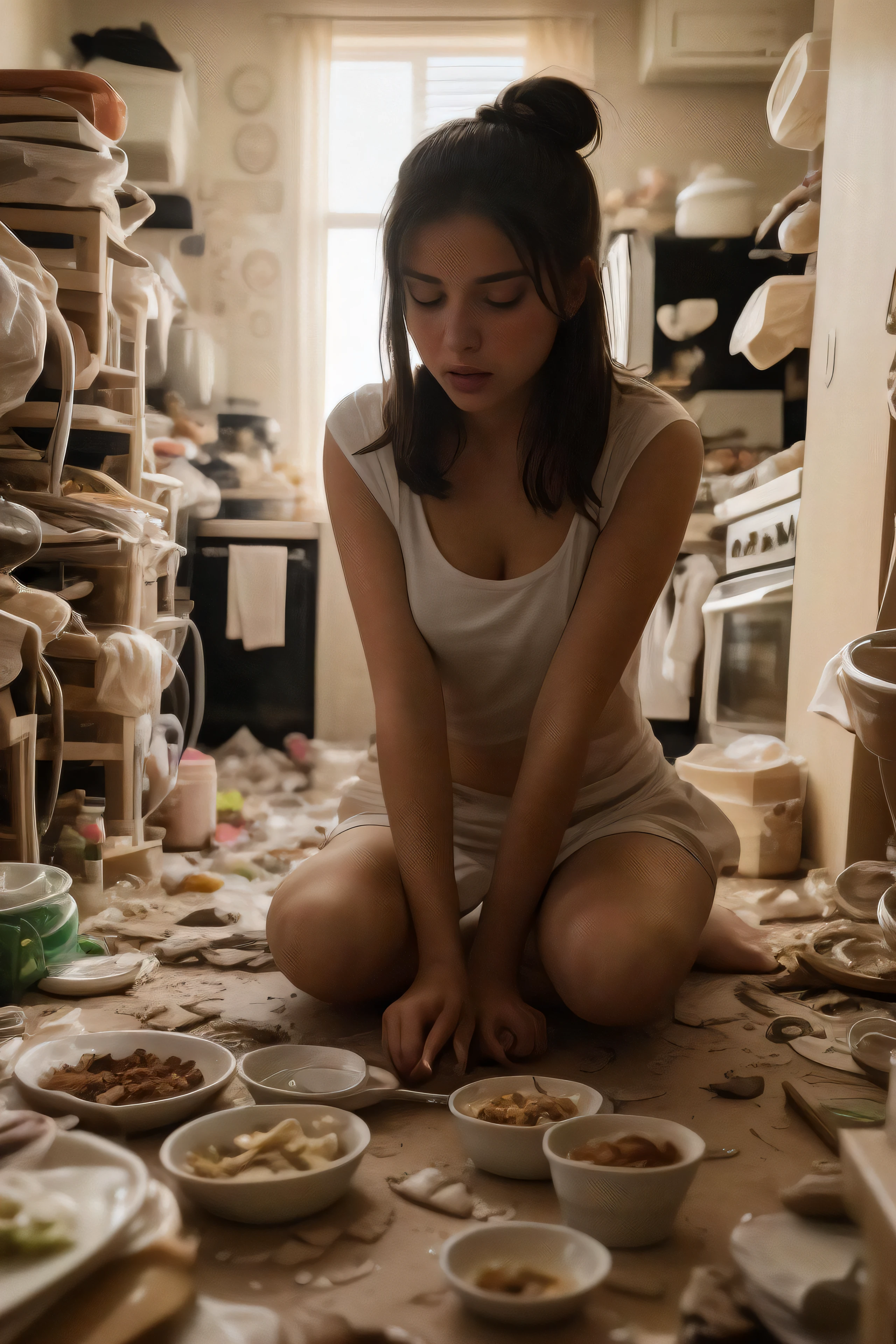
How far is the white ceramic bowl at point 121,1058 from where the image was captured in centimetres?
79

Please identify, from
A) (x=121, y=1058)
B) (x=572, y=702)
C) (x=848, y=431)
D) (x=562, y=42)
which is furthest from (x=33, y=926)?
(x=562, y=42)

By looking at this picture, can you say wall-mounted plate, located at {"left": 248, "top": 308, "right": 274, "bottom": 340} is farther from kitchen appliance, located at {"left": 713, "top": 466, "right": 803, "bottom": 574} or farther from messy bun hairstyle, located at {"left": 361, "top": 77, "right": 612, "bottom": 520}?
messy bun hairstyle, located at {"left": 361, "top": 77, "right": 612, "bottom": 520}

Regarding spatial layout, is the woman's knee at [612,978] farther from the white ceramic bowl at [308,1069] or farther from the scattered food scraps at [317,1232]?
the scattered food scraps at [317,1232]

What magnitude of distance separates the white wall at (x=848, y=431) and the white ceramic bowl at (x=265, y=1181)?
1.24m

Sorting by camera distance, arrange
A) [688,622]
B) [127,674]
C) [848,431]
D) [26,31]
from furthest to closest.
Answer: [688,622] < [26,31] < [848,431] < [127,674]

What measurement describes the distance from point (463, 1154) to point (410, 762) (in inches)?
14.8

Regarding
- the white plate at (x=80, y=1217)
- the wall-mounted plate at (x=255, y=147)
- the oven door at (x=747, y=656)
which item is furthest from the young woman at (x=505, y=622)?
the wall-mounted plate at (x=255, y=147)

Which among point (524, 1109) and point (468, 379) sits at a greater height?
point (468, 379)

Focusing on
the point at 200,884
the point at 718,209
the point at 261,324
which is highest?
the point at 718,209

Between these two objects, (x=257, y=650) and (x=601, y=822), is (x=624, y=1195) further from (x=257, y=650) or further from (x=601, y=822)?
(x=257, y=650)

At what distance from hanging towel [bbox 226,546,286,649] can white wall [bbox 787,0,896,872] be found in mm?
1588

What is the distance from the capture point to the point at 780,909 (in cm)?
162

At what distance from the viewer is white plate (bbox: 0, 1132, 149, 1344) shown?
20.4 inches

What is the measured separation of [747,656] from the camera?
2438 millimetres
